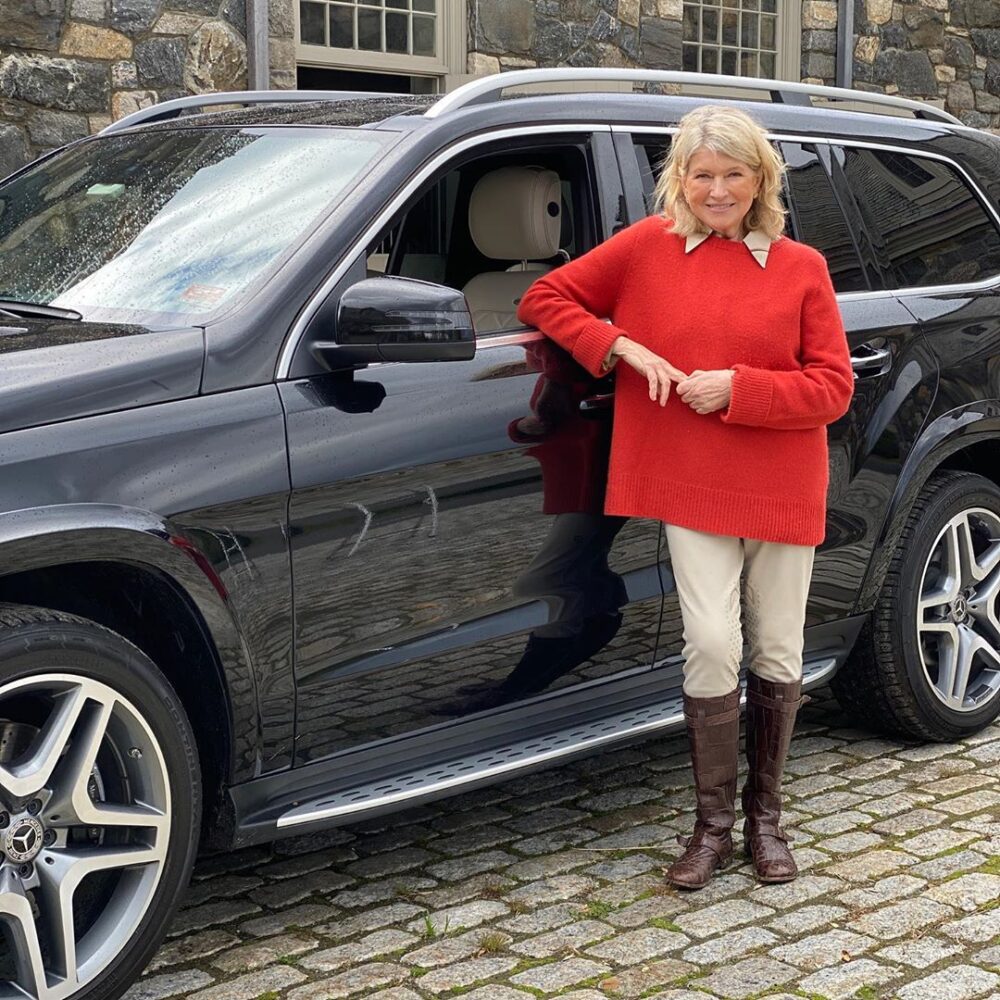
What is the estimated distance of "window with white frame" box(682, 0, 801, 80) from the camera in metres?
14.1

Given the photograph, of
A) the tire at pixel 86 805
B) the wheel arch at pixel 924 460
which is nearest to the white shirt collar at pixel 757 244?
the wheel arch at pixel 924 460

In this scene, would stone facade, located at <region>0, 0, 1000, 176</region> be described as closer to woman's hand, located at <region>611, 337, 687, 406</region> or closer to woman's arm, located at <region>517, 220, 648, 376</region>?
woman's arm, located at <region>517, 220, 648, 376</region>

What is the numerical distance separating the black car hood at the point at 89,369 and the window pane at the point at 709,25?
11.2 meters

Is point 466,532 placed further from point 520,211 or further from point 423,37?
point 423,37

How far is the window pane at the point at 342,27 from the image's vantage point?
1184cm

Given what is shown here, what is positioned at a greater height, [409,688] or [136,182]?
[136,182]

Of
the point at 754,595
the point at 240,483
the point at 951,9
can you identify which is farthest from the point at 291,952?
the point at 951,9

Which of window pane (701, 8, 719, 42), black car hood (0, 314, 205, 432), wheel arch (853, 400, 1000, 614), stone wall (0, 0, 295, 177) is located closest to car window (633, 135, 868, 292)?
→ wheel arch (853, 400, 1000, 614)

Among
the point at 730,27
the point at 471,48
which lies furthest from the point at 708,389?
the point at 730,27

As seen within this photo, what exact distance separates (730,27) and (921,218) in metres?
9.46

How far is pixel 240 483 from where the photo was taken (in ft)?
11.9

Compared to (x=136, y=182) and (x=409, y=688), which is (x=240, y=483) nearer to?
(x=409, y=688)

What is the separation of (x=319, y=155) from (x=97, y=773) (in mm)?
1595

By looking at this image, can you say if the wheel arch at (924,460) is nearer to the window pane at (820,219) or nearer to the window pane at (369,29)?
the window pane at (820,219)
